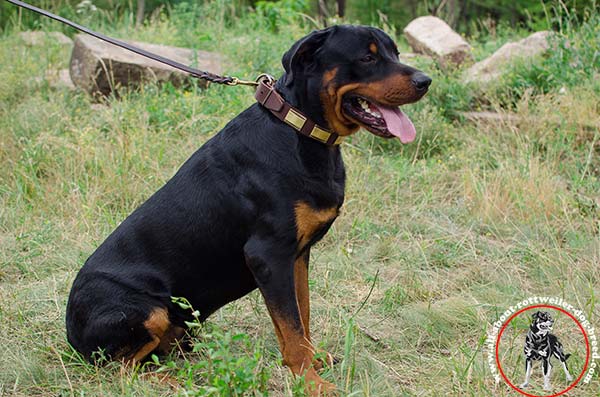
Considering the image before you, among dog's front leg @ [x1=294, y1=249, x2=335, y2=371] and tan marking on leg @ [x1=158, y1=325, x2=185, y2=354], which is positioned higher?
dog's front leg @ [x1=294, y1=249, x2=335, y2=371]

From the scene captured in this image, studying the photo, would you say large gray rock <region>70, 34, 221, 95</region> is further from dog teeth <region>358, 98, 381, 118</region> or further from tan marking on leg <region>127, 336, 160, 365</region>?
dog teeth <region>358, 98, 381, 118</region>

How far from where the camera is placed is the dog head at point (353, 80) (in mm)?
3195

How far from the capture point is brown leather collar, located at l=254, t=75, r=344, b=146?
3258mm

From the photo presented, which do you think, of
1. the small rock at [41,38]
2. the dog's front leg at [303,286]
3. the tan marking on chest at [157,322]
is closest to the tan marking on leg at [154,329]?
the tan marking on chest at [157,322]

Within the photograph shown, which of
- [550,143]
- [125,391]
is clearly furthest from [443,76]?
[125,391]

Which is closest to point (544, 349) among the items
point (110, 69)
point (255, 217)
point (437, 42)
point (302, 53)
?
point (255, 217)

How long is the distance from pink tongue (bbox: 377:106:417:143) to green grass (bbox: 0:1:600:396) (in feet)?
2.88

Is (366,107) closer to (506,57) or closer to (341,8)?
(506,57)

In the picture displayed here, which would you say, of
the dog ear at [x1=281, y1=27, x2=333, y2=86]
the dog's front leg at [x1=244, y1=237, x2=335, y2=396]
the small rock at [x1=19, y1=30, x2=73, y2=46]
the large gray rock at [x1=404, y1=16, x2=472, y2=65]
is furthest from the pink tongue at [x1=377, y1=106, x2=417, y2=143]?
the small rock at [x1=19, y1=30, x2=73, y2=46]

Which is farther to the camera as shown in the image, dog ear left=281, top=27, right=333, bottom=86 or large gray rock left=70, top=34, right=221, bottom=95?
large gray rock left=70, top=34, right=221, bottom=95

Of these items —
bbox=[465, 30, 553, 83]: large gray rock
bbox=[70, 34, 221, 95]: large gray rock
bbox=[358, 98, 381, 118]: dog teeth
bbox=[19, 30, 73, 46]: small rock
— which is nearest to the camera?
bbox=[358, 98, 381, 118]: dog teeth

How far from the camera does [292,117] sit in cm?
327

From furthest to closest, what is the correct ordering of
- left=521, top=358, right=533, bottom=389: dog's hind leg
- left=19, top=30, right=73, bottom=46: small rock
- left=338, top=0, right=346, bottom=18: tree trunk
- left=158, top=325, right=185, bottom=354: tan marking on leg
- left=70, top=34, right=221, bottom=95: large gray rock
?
left=338, top=0, right=346, bottom=18: tree trunk → left=19, top=30, right=73, bottom=46: small rock → left=70, top=34, right=221, bottom=95: large gray rock → left=158, top=325, right=185, bottom=354: tan marking on leg → left=521, top=358, right=533, bottom=389: dog's hind leg

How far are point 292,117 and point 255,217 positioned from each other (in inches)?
18.9
